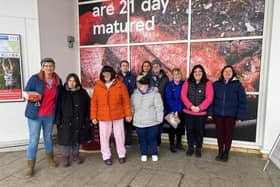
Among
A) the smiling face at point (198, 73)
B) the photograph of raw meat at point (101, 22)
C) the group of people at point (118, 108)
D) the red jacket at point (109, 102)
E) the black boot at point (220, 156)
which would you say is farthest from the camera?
the photograph of raw meat at point (101, 22)

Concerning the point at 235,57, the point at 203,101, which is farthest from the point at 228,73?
the point at 235,57

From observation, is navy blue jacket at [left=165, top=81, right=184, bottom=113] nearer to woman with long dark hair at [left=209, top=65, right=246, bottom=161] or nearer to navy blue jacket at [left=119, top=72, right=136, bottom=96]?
woman with long dark hair at [left=209, top=65, right=246, bottom=161]

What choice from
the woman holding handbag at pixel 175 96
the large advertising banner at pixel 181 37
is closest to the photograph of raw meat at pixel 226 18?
the large advertising banner at pixel 181 37

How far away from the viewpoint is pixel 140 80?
9.93ft

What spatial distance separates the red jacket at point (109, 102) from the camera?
9.71ft

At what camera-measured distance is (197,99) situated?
3.20 m

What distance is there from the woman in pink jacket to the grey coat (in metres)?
0.51

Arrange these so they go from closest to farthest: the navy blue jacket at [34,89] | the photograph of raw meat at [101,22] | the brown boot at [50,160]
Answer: the navy blue jacket at [34,89] < the brown boot at [50,160] < the photograph of raw meat at [101,22]

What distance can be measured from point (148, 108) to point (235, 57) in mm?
1881

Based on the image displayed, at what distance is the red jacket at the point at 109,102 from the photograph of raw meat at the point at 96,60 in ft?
4.74

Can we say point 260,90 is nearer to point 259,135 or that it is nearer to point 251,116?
point 251,116

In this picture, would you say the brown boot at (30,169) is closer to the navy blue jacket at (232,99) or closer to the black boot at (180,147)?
the black boot at (180,147)

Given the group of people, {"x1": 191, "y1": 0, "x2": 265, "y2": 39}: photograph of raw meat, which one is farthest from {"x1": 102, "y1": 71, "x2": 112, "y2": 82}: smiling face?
{"x1": 191, "y1": 0, "x2": 265, "y2": 39}: photograph of raw meat

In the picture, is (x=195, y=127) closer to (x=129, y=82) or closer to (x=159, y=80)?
(x=159, y=80)
